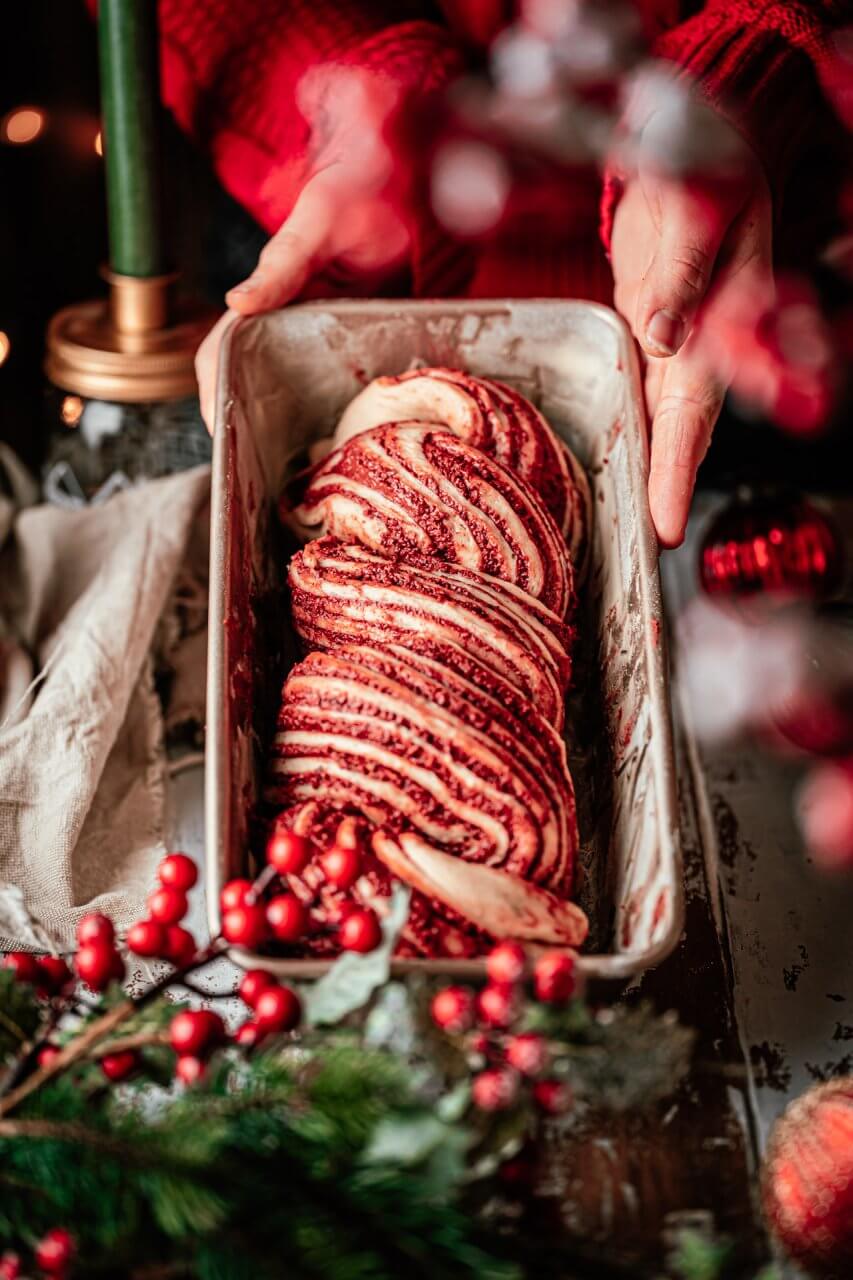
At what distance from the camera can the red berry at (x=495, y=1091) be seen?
0.85 metres

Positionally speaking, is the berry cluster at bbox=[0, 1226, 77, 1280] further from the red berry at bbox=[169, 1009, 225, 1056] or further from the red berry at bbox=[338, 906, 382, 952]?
the red berry at bbox=[338, 906, 382, 952]

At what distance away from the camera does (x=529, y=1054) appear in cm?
86

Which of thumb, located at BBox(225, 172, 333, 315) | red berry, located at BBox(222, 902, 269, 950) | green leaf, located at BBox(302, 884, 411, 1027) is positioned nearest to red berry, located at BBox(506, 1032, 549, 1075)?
green leaf, located at BBox(302, 884, 411, 1027)

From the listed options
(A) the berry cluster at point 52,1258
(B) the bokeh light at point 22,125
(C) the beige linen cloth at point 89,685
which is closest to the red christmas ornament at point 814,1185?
(A) the berry cluster at point 52,1258

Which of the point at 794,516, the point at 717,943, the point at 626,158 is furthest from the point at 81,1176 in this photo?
the point at 626,158

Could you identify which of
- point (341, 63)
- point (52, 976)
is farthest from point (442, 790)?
point (341, 63)

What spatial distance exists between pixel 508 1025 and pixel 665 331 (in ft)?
2.44

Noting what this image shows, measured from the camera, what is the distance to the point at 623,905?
44.4 inches

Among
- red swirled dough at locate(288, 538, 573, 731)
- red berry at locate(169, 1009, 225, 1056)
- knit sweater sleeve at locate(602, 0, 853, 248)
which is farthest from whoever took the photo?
knit sweater sleeve at locate(602, 0, 853, 248)

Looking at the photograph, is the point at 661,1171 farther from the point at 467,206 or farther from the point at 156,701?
the point at 467,206

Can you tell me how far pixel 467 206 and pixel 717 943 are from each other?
1.09 m

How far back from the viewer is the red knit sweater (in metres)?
1.72

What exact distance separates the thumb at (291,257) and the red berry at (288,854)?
0.71 meters

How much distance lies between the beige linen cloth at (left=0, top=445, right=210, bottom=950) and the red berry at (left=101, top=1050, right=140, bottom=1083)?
0.35 m
